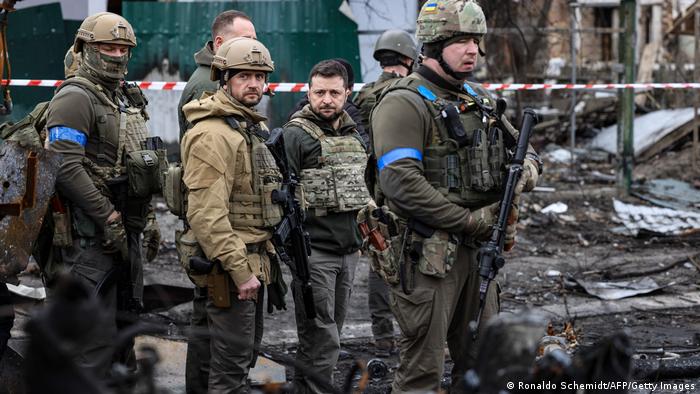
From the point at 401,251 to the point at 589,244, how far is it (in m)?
6.35

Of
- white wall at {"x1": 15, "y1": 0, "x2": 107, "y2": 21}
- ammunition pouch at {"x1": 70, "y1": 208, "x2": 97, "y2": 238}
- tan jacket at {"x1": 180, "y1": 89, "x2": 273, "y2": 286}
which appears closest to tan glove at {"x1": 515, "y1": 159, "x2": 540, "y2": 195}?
tan jacket at {"x1": 180, "y1": 89, "x2": 273, "y2": 286}

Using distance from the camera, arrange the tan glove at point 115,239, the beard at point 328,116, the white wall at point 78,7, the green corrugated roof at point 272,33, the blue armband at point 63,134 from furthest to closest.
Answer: the green corrugated roof at point 272,33 < the white wall at point 78,7 < the beard at point 328,116 < the tan glove at point 115,239 < the blue armband at point 63,134

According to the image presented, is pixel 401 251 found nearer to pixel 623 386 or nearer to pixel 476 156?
pixel 476 156

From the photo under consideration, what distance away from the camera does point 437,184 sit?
14.7 feet

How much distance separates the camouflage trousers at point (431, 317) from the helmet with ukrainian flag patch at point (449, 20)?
1.00 metres

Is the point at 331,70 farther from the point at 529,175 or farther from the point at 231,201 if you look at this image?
the point at 529,175

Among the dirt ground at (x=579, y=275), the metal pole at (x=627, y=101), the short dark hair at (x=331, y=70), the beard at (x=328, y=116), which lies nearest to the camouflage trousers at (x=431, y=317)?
the dirt ground at (x=579, y=275)

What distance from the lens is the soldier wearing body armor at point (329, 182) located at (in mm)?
5672

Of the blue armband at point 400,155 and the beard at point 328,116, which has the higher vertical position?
the beard at point 328,116

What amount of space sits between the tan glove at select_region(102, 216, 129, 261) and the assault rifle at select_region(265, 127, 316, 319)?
92 centimetres

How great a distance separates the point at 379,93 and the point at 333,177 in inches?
62.1

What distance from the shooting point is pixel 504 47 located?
18312mm

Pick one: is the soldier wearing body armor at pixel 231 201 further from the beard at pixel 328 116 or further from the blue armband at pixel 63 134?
the beard at pixel 328 116

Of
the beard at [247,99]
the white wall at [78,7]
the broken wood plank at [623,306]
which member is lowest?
the broken wood plank at [623,306]
